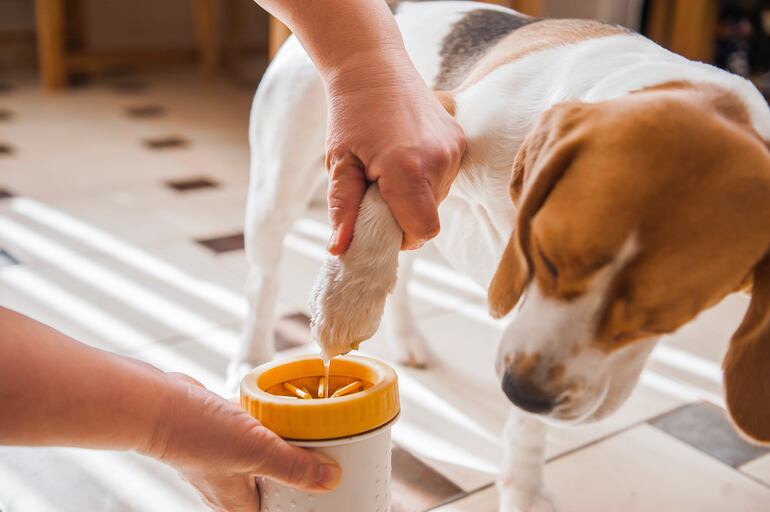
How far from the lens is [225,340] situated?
63.7 inches

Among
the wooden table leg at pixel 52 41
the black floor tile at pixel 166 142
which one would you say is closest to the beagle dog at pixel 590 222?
the black floor tile at pixel 166 142

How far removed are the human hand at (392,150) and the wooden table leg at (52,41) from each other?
3.47 m

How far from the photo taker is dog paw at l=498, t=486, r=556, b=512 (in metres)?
1.12

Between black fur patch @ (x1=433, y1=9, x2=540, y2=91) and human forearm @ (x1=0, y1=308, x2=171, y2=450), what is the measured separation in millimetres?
577

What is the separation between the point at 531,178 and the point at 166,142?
2620 mm

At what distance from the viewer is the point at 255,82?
4.43m

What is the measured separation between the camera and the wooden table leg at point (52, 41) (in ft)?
13.0

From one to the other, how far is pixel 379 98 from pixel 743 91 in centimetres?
37

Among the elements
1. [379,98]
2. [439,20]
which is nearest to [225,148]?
[439,20]

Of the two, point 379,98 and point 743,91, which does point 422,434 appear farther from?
point 743,91

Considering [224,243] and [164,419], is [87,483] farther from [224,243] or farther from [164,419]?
[224,243]

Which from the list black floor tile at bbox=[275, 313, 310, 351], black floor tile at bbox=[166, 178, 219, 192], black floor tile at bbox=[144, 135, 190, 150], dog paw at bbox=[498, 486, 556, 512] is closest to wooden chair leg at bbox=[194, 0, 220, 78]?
black floor tile at bbox=[144, 135, 190, 150]

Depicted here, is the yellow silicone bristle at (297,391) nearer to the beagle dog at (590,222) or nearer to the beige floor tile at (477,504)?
the beagle dog at (590,222)

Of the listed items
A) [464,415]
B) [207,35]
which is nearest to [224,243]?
[464,415]
